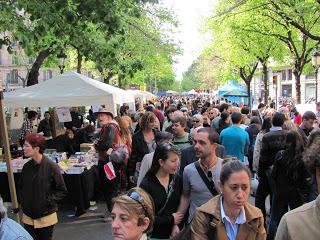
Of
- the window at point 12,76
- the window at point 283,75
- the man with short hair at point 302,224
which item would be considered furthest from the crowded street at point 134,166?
the window at point 12,76

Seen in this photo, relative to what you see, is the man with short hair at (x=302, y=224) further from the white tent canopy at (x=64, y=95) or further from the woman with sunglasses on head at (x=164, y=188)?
the white tent canopy at (x=64, y=95)

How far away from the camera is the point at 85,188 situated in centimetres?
866

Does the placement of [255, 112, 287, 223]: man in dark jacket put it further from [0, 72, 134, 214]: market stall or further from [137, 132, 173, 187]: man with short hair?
[0, 72, 134, 214]: market stall

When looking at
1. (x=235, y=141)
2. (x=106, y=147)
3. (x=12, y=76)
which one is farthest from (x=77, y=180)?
(x=12, y=76)

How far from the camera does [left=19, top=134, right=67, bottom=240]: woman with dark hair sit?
530 cm

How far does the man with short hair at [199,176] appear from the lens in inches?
160

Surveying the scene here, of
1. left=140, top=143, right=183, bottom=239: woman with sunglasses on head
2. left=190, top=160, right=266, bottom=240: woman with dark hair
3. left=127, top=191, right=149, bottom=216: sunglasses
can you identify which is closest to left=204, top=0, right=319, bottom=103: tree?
left=140, top=143, right=183, bottom=239: woman with sunglasses on head

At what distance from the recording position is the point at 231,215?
3.13 metres

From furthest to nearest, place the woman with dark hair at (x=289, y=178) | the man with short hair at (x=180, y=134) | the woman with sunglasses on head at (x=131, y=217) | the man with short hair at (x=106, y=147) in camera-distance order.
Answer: the man with short hair at (x=106, y=147)
the man with short hair at (x=180, y=134)
the woman with dark hair at (x=289, y=178)
the woman with sunglasses on head at (x=131, y=217)

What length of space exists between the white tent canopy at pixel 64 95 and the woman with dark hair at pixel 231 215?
7728 mm

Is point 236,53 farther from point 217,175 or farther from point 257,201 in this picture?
point 217,175

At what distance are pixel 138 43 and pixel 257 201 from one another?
2072 centimetres

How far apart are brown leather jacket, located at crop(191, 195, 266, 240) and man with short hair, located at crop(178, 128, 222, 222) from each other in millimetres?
882

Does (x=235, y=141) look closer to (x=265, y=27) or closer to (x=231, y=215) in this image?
(x=231, y=215)
